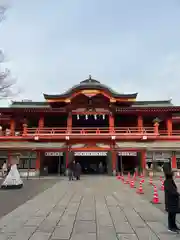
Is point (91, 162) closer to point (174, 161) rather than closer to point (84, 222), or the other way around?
point (174, 161)

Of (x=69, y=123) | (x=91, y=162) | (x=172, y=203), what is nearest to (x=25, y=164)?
(x=69, y=123)

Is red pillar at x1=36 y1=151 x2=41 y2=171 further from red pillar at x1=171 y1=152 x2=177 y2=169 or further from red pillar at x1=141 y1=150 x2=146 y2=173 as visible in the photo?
red pillar at x1=171 y1=152 x2=177 y2=169

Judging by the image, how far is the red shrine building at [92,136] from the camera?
1092 inches

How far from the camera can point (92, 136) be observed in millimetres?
27906

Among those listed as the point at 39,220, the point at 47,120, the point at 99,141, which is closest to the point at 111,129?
the point at 99,141

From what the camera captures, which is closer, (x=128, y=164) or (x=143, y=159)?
(x=143, y=159)

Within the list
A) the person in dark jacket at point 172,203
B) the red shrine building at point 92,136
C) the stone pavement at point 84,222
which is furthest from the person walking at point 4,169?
the person in dark jacket at point 172,203

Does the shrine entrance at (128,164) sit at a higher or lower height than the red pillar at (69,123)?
lower

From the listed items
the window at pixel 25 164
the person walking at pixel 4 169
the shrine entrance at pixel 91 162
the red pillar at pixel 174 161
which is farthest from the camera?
the shrine entrance at pixel 91 162

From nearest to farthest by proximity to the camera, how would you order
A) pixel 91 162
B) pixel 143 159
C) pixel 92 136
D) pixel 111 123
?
pixel 143 159 → pixel 92 136 → pixel 111 123 → pixel 91 162

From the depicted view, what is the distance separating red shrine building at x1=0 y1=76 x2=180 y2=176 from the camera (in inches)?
1092

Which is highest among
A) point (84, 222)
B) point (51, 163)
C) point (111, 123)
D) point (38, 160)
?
point (111, 123)

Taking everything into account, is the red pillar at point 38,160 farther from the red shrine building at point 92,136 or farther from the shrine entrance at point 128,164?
the shrine entrance at point 128,164

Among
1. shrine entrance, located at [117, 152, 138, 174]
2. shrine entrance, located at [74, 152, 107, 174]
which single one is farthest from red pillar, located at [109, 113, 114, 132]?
shrine entrance, located at [74, 152, 107, 174]
